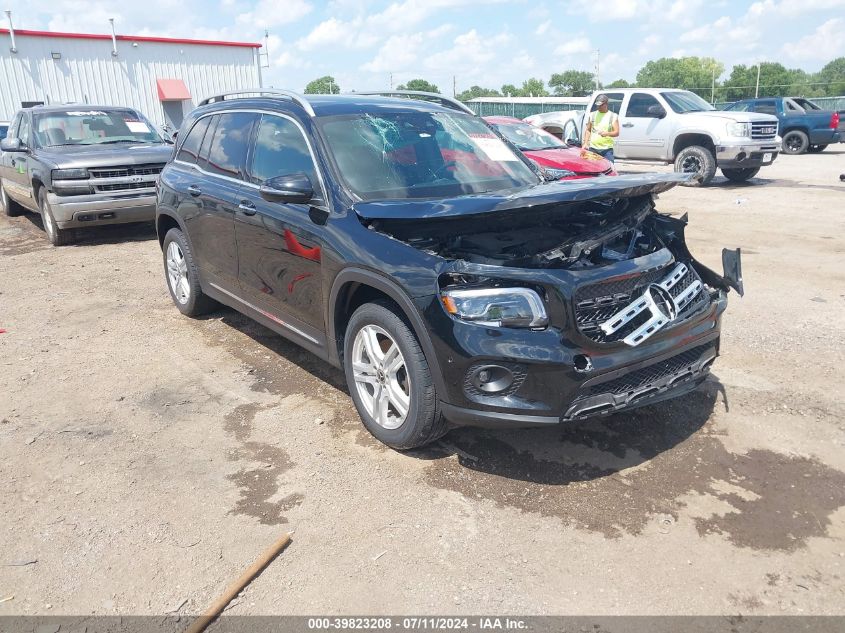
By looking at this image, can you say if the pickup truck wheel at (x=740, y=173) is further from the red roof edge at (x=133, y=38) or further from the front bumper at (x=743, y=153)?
the red roof edge at (x=133, y=38)

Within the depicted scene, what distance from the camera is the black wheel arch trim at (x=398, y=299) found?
330 cm

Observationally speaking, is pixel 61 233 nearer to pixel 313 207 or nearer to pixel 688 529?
pixel 313 207

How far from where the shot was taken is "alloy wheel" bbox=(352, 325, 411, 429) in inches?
143

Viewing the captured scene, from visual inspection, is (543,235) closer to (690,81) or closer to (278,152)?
(278,152)

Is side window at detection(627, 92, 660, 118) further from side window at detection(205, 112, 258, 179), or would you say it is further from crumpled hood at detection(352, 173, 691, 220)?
crumpled hood at detection(352, 173, 691, 220)

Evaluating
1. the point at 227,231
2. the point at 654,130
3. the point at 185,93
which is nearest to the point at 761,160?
the point at 654,130

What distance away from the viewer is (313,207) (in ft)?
13.1

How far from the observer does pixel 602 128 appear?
12094 millimetres

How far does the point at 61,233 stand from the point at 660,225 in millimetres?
8511

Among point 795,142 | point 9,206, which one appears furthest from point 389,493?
point 795,142

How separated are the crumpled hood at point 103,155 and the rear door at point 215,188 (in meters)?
3.80

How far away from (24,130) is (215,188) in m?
7.28

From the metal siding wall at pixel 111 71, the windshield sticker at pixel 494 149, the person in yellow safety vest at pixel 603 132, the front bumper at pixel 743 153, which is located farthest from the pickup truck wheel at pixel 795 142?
the windshield sticker at pixel 494 149

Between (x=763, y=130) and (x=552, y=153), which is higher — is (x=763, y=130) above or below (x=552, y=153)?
above
